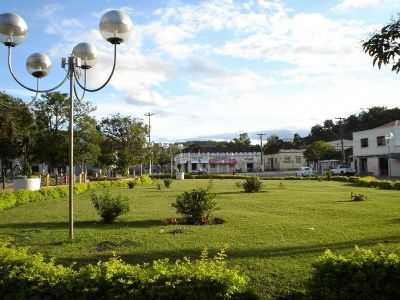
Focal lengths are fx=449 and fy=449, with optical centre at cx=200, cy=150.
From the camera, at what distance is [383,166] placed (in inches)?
2168

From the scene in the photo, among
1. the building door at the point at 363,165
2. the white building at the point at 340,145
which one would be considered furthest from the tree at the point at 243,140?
the building door at the point at 363,165

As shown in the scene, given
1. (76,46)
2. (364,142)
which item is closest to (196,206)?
(76,46)

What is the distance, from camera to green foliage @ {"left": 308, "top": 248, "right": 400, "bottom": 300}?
4.57 meters

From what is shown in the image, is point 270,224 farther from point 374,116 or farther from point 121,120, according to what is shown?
point 374,116

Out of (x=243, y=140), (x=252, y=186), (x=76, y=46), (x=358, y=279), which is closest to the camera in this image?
(x=358, y=279)

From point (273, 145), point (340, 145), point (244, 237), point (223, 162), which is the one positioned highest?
point (273, 145)

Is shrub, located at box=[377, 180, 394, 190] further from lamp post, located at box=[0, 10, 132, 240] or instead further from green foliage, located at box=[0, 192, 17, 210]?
lamp post, located at box=[0, 10, 132, 240]

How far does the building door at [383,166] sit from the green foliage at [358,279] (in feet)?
175

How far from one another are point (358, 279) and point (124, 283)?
241cm

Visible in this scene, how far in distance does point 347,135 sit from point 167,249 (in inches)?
3743

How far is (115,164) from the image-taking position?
5544 cm

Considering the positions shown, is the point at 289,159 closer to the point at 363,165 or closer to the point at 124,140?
the point at 363,165

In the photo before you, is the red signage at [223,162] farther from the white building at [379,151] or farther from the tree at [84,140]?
the tree at [84,140]

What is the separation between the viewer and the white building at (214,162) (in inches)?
3660
